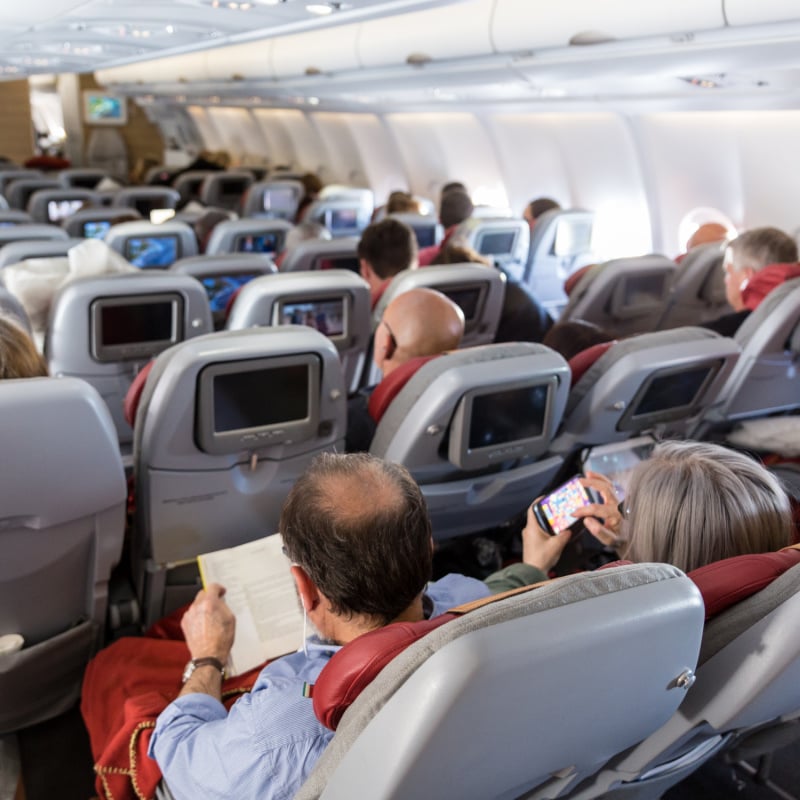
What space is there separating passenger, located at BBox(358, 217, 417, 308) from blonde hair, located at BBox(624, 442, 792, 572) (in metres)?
3.34

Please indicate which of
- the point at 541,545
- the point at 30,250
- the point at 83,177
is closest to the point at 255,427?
the point at 541,545

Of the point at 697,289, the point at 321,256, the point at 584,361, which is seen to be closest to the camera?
the point at 584,361

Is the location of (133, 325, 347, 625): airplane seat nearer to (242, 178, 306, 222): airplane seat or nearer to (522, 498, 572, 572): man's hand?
(522, 498, 572, 572): man's hand

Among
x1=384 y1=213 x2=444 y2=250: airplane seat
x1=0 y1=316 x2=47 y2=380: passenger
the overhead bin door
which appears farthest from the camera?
x1=384 y1=213 x2=444 y2=250: airplane seat

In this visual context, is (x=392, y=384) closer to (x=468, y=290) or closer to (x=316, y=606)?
(x=316, y=606)

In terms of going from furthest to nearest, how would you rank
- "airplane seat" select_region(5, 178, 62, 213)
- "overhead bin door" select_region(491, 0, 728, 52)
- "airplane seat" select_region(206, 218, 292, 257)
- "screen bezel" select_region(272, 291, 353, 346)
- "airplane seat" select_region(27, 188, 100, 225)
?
"airplane seat" select_region(5, 178, 62, 213) → "airplane seat" select_region(27, 188, 100, 225) → "airplane seat" select_region(206, 218, 292, 257) → "overhead bin door" select_region(491, 0, 728, 52) → "screen bezel" select_region(272, 291, 353, 346)

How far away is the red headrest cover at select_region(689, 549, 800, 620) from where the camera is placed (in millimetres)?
1395

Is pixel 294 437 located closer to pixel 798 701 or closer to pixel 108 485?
pixel 108 485

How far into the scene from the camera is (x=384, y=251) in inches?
195

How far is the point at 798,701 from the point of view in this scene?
1473 millimetres

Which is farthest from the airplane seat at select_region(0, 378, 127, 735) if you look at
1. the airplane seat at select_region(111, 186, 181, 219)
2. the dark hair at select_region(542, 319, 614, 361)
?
the airplane seat at select_region(111, 186, 181, 219)

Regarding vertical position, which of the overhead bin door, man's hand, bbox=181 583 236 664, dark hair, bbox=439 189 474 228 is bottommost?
man's hand, bbox=181 583 236 664

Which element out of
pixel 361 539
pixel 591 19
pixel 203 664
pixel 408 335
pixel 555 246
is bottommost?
pixel 555 246

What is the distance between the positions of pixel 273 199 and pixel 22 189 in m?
2.97
